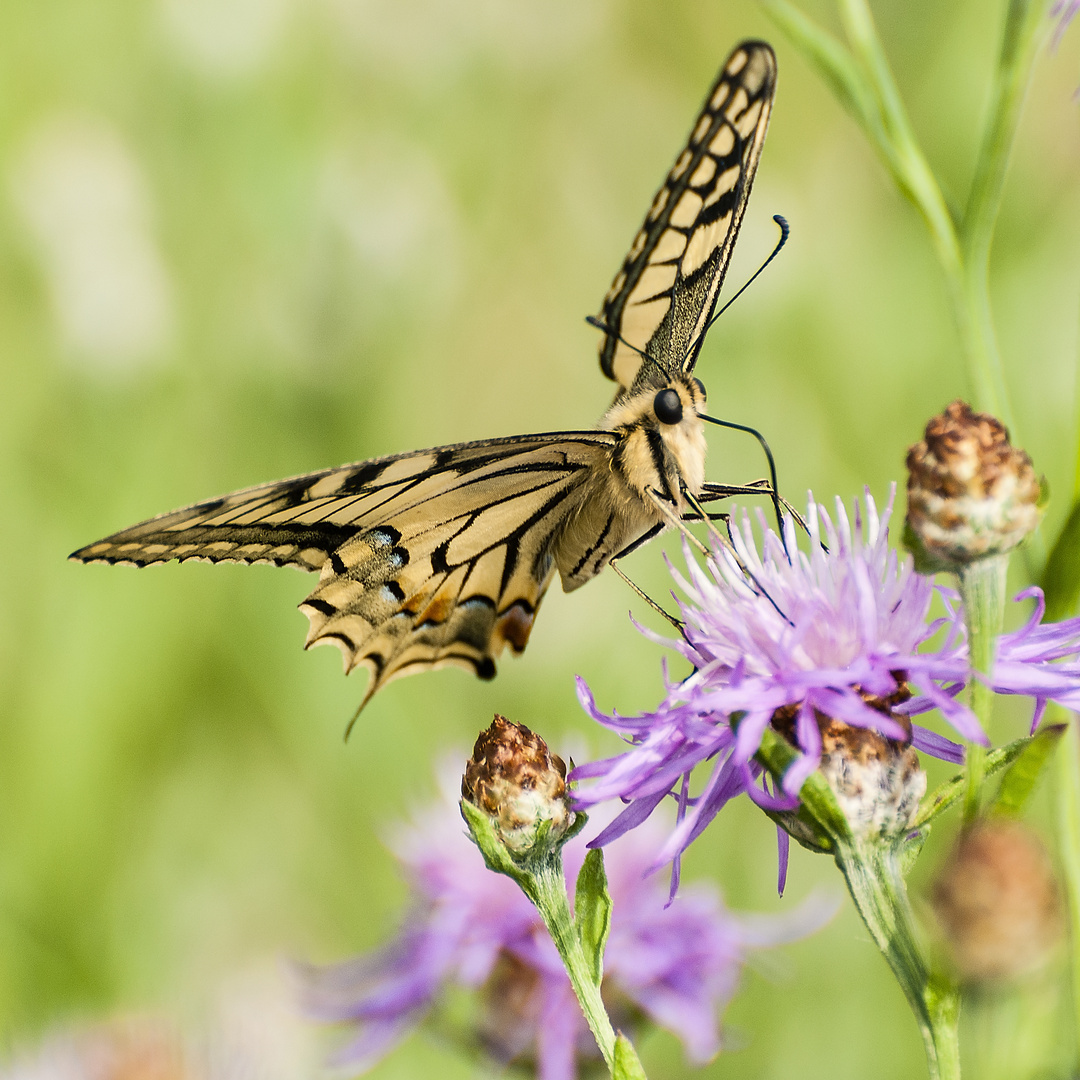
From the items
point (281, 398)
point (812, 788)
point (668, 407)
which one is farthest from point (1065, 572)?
point (281, 398)

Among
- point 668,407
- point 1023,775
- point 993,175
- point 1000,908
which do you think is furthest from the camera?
point 668,407

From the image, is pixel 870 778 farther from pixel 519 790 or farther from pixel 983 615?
pixel 519 790

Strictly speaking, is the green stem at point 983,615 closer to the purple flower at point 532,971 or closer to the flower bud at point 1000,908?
the flower bud at point 1000,908

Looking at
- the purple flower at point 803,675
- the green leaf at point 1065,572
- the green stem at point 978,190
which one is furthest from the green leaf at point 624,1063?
the green stem at point 978,190

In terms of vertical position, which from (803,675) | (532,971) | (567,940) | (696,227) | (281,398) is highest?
(281,398)

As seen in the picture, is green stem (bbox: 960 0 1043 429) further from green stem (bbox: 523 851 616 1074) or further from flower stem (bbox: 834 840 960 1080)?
green stem (bbox: 523 851 616 1074)

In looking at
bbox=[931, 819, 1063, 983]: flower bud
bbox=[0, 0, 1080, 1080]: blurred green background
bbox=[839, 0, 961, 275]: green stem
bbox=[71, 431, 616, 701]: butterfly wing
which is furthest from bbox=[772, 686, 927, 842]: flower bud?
bbox=[0, 0, 1080, 1080]: blurred green background

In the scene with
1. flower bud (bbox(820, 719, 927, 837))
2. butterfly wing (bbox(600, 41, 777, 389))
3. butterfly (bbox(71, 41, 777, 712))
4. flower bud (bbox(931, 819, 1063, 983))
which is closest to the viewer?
flower bud (bbox(931, 819, 1063, 983))
